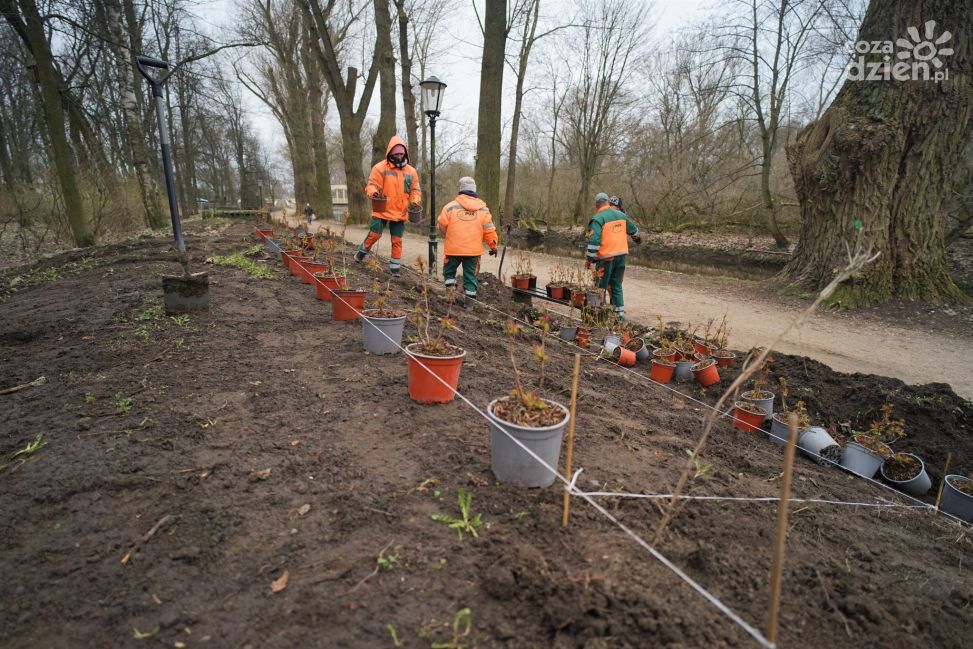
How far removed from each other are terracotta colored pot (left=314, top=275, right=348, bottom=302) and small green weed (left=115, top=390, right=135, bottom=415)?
7.73ft

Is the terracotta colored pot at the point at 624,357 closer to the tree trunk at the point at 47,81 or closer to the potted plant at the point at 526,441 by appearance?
the potted plant at the point at 526,441

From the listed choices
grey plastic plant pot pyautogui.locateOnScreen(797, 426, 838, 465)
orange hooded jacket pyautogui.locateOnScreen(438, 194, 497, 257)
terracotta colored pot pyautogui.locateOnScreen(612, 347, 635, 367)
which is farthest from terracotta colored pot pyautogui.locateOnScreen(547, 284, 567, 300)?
grey plastic plant pot pyautogui.locateOnScreen(797, 426, 838, 465)

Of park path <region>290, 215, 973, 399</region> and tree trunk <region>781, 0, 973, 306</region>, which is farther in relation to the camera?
tree trunk <region>781, 0, 973, 306</region>

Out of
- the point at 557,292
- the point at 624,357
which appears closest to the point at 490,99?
the point at 557,292

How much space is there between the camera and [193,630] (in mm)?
1468

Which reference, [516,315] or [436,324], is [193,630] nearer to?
[436,324]

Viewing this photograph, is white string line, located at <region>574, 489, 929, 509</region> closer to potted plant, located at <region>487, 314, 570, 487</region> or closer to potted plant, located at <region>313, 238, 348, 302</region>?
potted plant, located at <region>487, 314, 570, 487</region>

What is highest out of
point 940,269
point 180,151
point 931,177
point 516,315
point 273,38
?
point 273,38

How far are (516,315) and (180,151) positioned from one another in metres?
32.7

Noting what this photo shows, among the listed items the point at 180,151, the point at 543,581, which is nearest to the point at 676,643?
the point at 543,581

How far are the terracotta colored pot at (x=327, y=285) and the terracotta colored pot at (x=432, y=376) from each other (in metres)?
2.34

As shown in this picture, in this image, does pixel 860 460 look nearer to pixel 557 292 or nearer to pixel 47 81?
pixel 557 292

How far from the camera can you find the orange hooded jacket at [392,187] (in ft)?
23.1

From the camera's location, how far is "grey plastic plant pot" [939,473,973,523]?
286 cm
